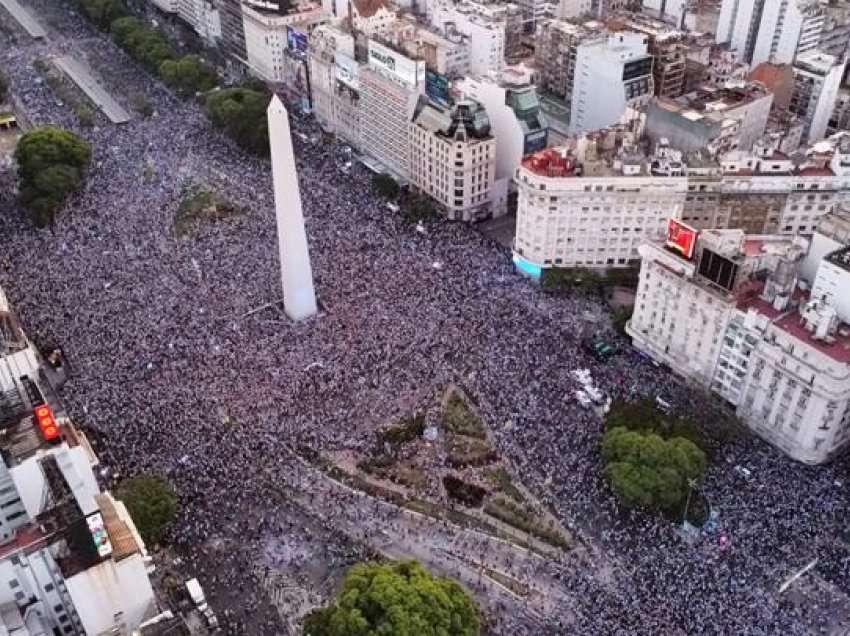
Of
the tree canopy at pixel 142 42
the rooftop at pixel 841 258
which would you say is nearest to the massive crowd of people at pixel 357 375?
the rooftop at pixel 841 258

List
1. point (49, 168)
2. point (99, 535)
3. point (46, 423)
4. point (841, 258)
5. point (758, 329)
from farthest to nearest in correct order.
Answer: point (49, 168) < point (758, 329) < point (841, 258) < point (46, 423) < point (99, 535)

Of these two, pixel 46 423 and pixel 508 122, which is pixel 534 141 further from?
pixel 46 423

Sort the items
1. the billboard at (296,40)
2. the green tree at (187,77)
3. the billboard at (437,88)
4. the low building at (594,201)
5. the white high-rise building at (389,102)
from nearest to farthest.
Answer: the low building at (594,201) → the billboard at (437,88) → the white high-rise building at (389,102) → the billboard at (296,40) → the green tree at (187,77)

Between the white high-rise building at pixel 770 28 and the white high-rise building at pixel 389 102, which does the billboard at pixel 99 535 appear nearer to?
the white high-rise building at pixel 389 102

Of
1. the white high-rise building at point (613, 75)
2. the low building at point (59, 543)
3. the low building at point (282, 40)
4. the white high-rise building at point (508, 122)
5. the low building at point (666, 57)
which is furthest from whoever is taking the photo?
the low building at point (282, 40)

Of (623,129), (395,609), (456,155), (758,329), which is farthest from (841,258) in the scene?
(456,155)
